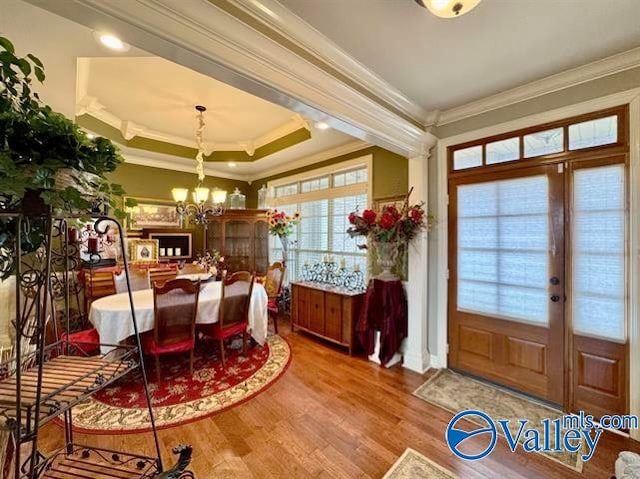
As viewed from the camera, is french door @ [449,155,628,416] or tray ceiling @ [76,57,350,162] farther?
tray ceiling @ [76,57,350,162]

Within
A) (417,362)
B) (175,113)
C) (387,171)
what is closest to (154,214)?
(175,113)

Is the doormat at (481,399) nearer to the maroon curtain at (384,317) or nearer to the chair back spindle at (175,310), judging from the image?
the maroon curtain at (384,317)

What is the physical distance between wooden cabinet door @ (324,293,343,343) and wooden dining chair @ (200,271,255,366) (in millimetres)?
996

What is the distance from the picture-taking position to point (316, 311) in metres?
3.74

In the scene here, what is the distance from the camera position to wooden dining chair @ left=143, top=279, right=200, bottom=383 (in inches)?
101

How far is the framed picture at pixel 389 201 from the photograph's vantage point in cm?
332

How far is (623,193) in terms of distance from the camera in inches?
81.1

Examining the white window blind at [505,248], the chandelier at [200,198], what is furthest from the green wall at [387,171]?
the chandelier at [200,198]

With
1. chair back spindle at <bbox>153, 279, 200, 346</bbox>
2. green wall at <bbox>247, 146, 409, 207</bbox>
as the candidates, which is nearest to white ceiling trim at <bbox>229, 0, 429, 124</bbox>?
green wall at <bbox>247, 146, 409, 207</bbox>

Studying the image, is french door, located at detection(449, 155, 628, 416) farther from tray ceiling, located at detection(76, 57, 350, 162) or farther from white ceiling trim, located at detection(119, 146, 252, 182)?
white ceiling trim, located at detection(119, 146, 252, 182)

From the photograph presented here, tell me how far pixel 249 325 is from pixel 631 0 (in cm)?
397

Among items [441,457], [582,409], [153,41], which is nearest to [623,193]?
[582,409]

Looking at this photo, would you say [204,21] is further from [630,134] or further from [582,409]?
[582,409]

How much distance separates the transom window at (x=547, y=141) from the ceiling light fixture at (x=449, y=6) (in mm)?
1512
